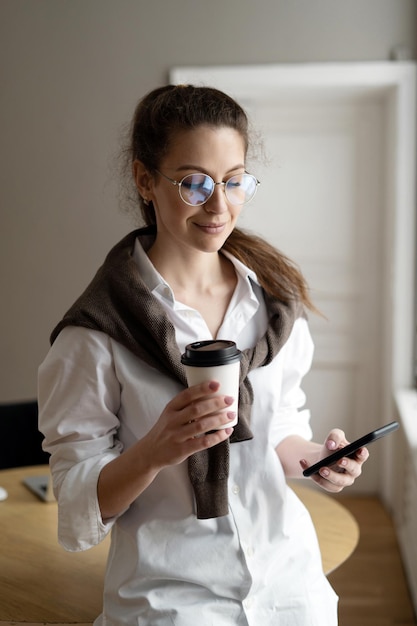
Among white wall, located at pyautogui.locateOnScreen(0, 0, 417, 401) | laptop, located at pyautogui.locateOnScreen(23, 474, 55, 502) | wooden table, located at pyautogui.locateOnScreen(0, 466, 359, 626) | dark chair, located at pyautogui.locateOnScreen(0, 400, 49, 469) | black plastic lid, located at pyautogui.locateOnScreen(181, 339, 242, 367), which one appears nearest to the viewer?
black plastic lid, located at pyautogui.locateOnScreen(181, 339, 242, 367)

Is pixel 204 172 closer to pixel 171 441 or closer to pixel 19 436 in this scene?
pixel 171 441

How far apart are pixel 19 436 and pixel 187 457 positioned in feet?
5.36

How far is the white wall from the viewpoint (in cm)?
407

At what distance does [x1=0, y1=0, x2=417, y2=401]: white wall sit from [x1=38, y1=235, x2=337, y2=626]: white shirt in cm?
281

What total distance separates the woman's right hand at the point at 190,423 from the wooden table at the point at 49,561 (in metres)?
0.55

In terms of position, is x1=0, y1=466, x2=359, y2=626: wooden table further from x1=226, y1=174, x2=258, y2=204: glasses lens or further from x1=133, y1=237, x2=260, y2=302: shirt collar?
x1=226, y1=174, x2=258, y2=204: glasses lens

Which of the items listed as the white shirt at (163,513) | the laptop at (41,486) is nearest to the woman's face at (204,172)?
the white shirt at (163,513)

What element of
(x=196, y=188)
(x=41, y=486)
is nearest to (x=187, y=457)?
(x=196, y=188)

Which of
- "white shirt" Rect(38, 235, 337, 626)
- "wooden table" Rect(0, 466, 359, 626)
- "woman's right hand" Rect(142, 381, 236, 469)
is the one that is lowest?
"wooden table" Rect(0, 466, 359, 626)

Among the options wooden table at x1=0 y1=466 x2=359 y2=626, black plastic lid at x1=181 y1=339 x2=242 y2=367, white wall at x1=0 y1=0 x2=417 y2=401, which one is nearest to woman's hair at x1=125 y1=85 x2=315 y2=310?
black plastic lid at x1=181 y1=339 x2=242 y2=367

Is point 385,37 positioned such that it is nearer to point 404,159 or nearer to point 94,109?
point 404,159

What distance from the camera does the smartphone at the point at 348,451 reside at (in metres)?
1.33

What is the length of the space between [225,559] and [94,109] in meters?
3.23

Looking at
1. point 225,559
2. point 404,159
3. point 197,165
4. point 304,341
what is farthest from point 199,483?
point 404,159
